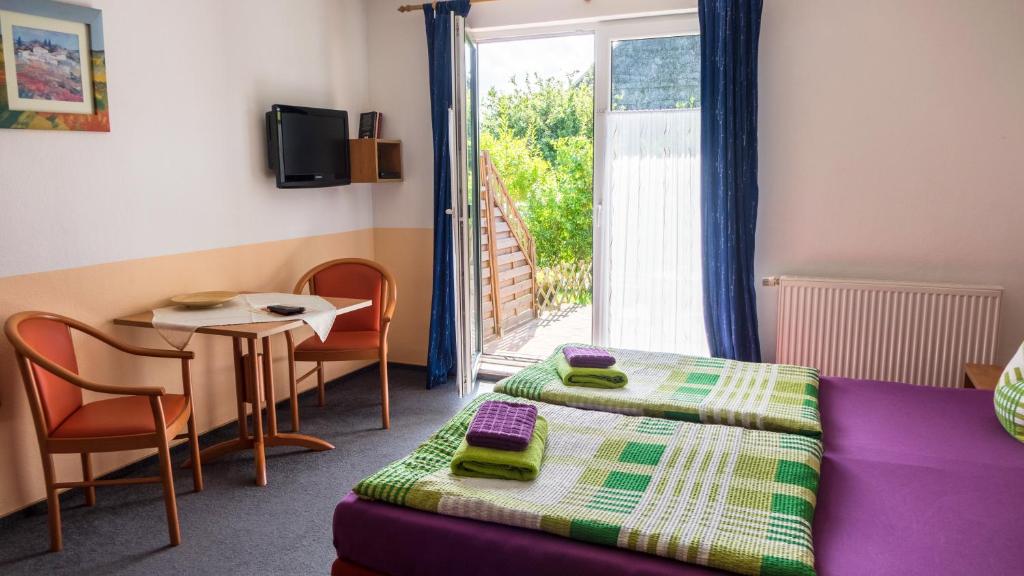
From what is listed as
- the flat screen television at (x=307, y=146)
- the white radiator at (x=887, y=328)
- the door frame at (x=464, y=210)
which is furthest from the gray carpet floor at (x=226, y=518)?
the white radiator at (x=887, y=328)

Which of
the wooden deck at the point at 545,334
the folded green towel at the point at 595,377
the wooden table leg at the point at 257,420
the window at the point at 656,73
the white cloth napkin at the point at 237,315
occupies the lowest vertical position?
the wooden deck at the point at 545,334

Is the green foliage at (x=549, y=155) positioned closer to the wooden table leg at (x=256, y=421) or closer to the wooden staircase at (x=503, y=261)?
the wooden staircase at (x=503, y=261)

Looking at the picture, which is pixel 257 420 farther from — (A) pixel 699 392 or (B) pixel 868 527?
(B) pixel 868 527

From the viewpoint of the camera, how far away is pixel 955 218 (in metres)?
3.66

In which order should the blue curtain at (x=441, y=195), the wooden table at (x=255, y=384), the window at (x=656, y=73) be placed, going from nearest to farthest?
1. the wooden table at (x=255, y=384)
2. the window at (x=656, y=73)
3. the blue curtain at (x=441, y=195)

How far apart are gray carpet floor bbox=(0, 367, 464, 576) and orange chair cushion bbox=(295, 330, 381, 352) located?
1.46ft

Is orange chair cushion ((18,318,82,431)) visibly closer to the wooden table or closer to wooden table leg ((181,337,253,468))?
the wooden table

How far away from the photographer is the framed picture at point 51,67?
2.70m

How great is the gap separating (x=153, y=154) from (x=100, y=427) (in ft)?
4.37

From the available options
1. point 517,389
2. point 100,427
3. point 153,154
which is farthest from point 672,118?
point 100,427

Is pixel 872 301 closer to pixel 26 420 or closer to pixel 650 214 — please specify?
pixel 650 214

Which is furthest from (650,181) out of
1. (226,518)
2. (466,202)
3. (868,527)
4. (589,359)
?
(226,518)

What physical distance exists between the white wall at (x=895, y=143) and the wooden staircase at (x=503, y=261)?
2.35m

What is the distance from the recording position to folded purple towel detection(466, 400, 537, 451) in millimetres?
2143
